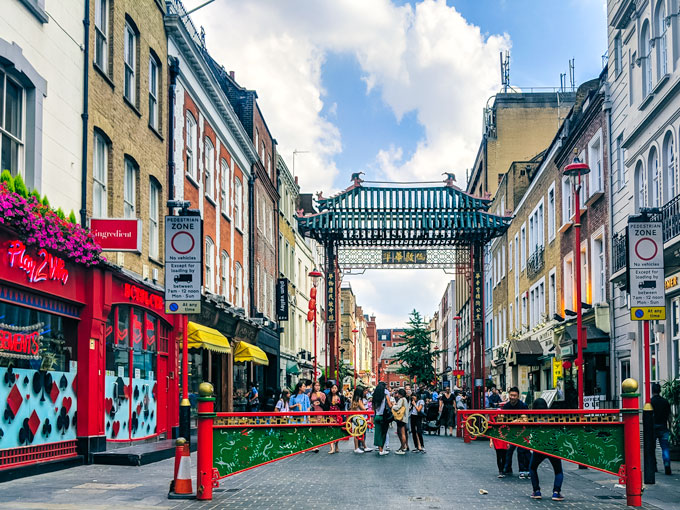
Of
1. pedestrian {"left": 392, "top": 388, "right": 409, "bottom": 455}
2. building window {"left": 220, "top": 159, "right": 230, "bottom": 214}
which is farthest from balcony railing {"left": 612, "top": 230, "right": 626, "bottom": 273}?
building window {"left": 220, "top": 159, "right": 230, "bottom": 214}

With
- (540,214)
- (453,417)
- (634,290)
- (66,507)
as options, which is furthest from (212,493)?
(540,214)

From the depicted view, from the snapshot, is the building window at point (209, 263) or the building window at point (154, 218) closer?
the building window at point (154, 218)

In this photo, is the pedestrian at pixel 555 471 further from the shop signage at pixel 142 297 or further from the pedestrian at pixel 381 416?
the shop signage at pixel 142 297

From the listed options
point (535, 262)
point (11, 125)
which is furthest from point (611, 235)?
point (11, 125)

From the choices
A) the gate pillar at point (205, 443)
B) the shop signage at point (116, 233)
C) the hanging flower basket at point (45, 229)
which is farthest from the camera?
the shop signage at point (116, 233)

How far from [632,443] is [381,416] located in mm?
9949

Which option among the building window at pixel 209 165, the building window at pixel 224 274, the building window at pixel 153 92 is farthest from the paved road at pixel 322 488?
the building window at pixel 224 274

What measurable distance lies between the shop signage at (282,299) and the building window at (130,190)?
22.4 meters

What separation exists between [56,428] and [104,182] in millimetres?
5178

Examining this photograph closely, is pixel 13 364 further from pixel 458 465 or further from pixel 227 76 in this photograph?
pixel 227 76

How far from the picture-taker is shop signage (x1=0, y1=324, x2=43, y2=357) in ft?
43.7

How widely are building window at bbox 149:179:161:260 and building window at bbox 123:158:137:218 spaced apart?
1.34m

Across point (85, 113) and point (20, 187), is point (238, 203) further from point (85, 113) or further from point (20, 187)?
point (20, 187)

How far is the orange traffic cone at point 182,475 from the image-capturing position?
11.6 metres
